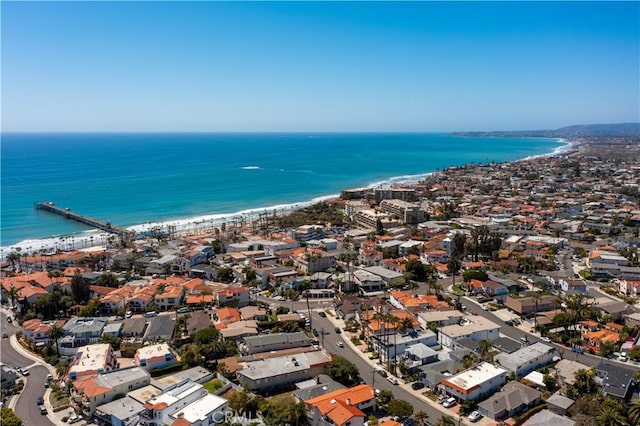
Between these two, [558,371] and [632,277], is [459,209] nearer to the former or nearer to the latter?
[632,277]

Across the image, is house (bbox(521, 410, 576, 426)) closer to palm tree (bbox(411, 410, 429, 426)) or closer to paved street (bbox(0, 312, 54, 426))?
palm tree (bbox(411, 410, 429, 426))

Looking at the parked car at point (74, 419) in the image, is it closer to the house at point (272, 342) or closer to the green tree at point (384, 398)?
the house at point (272, 342)

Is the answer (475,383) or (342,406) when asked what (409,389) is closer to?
(475,383)

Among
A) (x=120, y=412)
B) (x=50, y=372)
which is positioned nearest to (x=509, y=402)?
(x=120, y=412)

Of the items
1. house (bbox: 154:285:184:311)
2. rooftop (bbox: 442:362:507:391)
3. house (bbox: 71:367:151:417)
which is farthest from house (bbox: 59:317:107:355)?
rooftop (bbox: 442:362:507:391)

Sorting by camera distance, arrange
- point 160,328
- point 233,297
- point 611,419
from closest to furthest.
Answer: point 611,419 → point 160,328 → point 233,297

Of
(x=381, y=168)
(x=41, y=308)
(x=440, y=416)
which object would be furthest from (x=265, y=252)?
(x=381, y=168)
